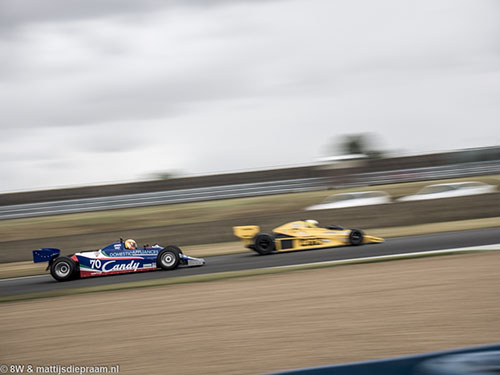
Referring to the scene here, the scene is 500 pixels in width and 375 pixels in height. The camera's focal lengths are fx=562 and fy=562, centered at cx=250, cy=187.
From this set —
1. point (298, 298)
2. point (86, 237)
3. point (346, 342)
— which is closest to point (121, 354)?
point (346, 342)

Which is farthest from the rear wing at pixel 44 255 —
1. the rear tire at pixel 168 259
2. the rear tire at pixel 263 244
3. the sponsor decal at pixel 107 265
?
the rear tire at pixel 263 244

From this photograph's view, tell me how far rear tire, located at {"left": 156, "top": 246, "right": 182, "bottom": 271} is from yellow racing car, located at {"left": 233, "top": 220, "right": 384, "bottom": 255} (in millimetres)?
1937

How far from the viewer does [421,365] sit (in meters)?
3.83

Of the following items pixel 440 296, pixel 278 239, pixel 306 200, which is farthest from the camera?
pixel 306 200

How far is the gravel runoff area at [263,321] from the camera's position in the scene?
5203 mm

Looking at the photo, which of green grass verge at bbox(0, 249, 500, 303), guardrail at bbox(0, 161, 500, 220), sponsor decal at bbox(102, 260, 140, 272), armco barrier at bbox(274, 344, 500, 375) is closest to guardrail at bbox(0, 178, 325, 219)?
guardrail at bbox(0, 161, 500, 220)

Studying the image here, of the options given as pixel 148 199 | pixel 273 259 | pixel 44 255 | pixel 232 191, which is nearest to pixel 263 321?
pixel 273 259

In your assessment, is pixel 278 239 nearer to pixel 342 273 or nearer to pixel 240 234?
pixel 240 234

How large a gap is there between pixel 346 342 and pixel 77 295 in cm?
553

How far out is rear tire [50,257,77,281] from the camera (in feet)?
37.6

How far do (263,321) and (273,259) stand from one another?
575 centimetres

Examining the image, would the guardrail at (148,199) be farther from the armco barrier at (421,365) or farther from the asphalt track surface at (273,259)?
the armco barrier at (421,365)

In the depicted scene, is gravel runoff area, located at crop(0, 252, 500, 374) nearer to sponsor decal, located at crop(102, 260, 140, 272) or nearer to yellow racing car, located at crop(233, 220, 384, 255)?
sponsor decal, located at crop(102, 260, 140, 272)

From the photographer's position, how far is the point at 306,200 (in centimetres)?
2300
